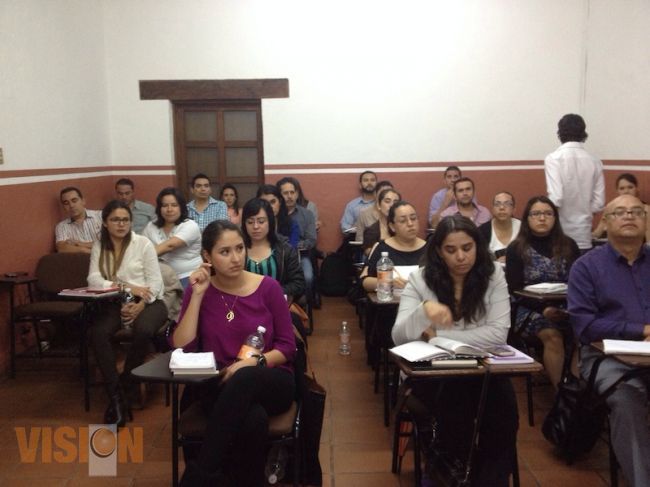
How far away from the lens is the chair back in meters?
4.54

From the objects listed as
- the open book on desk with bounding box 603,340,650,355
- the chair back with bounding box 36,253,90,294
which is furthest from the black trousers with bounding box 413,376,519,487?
the chair back with bounding box 36,253,90,294

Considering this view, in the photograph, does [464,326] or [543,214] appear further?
[543,214]

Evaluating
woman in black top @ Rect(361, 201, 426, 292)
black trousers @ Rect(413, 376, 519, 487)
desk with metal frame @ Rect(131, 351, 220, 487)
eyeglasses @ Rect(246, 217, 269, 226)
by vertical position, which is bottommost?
black trousers @ Rect(413, 376, 519, 487)

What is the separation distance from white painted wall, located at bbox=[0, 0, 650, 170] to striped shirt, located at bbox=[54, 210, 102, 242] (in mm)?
1385

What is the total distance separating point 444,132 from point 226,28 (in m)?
2.70

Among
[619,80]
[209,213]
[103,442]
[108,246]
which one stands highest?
[619,80]

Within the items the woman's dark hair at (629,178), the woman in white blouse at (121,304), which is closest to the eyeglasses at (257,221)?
the woman in white blouse at (121,304)

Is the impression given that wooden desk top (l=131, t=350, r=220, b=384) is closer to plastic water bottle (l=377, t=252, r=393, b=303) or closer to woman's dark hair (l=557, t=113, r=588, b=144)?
plastic water bottle (l=377, t=252, r=393, b=303)

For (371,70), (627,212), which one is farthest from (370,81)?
(627,212)

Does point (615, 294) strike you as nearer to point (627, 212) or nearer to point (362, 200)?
point (627, 212)

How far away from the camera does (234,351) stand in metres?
2.62

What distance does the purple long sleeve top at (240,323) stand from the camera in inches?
103

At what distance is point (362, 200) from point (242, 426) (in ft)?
15.3

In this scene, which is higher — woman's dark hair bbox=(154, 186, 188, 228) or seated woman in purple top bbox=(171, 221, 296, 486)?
woman's dark hair bbox=(154, 186, 188, 228)
